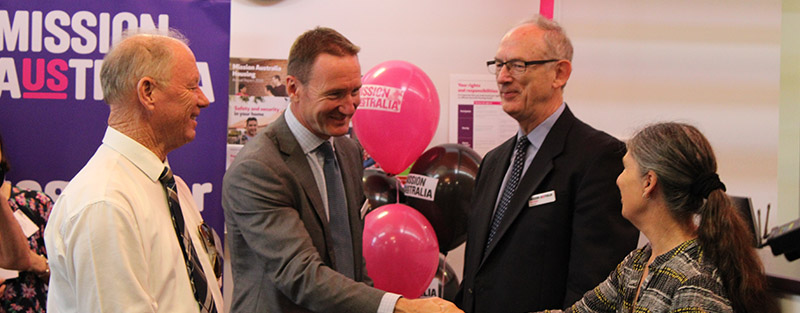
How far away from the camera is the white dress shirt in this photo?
1.48 m

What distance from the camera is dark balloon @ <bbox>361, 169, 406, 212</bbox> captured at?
12.2ft

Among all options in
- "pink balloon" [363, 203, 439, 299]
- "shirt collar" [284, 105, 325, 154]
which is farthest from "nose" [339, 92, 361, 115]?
"pink balloon" [363, 203, 439, 299]

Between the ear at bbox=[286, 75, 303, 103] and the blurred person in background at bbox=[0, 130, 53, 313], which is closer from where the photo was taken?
the ear at bbox=[286, 75, 303, 103]

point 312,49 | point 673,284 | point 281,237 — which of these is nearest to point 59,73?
point 312,49

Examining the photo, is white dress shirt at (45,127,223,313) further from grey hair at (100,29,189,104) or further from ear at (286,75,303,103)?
ear at (286,75,303,103)

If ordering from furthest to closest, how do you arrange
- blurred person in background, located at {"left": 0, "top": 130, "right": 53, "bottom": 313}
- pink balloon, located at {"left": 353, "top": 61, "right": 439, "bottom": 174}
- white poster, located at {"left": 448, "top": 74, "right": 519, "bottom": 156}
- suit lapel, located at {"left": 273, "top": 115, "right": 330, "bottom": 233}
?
white poster, located at {"left": 448, "top": 74, "right": 519, "bottom": 156} < pink balloon, located at {"left": 353, "top": 61, "right": 439, "bottom": 174} < blurred person in background, located at {"left": 0, "top": 130, "right": 53, "bottom": 313} < suit lapel, located at {"left": 273, "top": 115, "right": 330, "bottom": 233}

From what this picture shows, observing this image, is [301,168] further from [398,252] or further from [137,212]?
[398,252]

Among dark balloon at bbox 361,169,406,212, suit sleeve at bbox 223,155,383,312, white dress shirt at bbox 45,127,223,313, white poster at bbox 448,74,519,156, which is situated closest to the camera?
white dress shirt at bbox 45,127,223,313

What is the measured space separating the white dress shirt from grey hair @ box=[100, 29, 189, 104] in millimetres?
111

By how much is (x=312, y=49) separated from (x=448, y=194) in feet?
5.45

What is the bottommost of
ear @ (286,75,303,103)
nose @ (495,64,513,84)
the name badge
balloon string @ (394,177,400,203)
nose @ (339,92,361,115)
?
balloon string @ (394,177,400,203)

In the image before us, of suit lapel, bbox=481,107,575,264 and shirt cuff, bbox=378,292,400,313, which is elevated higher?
suit lapel, bbox=481,107,575,264

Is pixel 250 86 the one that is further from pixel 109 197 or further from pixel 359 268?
pixel 109 197

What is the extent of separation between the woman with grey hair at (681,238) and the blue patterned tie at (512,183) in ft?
2.29
